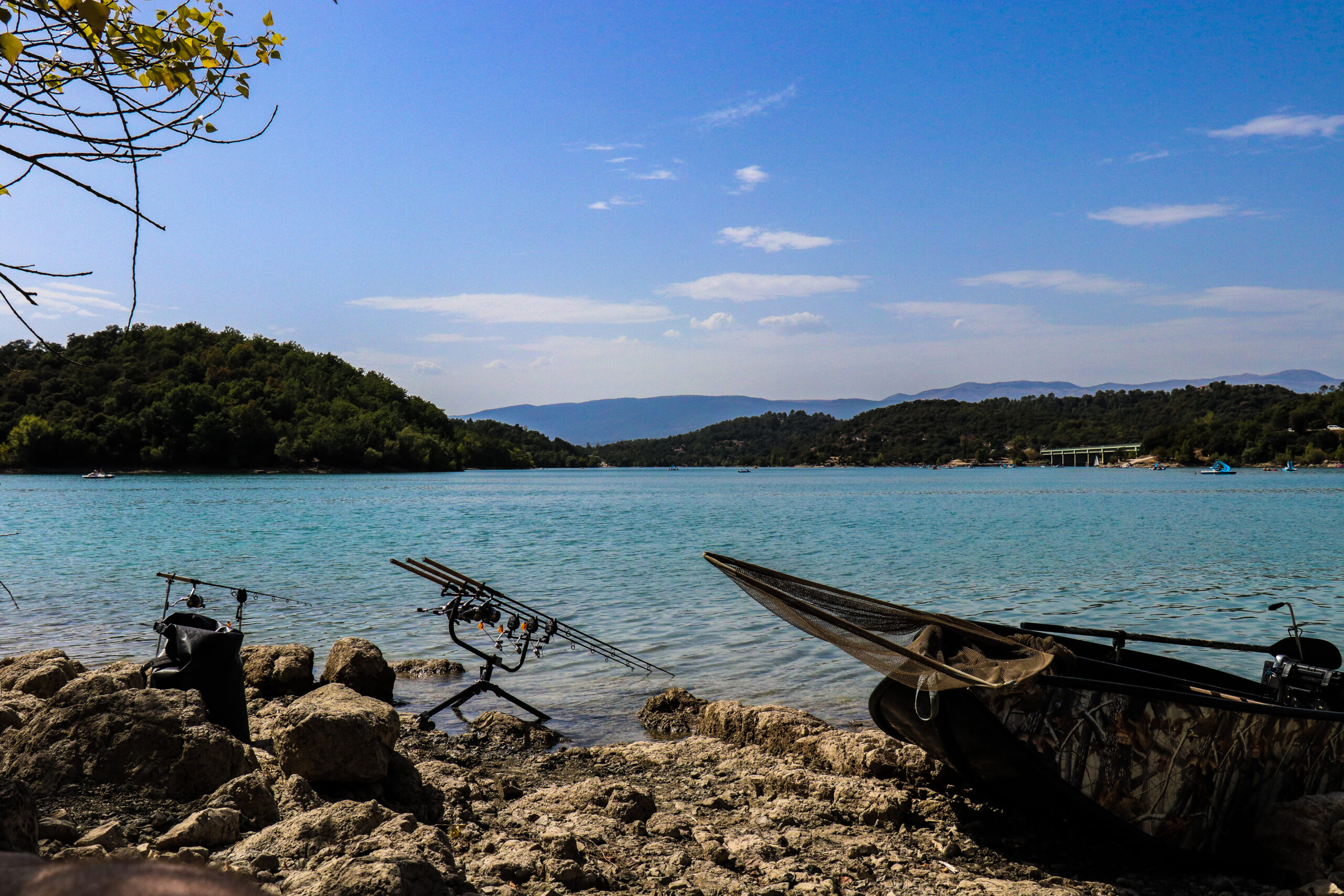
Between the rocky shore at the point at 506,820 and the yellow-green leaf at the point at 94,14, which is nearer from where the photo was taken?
the yellow-green leaf at the point at 94,14

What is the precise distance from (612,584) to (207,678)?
40.9 ft

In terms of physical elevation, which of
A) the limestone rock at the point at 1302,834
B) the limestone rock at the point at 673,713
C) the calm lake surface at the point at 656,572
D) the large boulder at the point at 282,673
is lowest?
the calm lake surface at the point at 656,572

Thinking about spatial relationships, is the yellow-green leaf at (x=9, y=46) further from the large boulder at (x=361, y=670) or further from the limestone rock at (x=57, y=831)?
the large boulder at (x=361, y=670)

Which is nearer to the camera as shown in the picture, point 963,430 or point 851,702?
point 851,702

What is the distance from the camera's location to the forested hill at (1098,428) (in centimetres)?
11769

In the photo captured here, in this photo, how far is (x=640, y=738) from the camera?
766 cm

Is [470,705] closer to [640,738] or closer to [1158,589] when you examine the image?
[640,738]

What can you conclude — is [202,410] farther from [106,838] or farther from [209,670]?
[106,838]

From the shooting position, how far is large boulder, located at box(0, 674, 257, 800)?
14.6ft

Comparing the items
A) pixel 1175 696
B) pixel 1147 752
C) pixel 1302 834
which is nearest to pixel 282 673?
pixel 1147 752

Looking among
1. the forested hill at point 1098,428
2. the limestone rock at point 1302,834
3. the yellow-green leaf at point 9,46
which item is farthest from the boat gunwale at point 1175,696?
the forested hill at point 1098,428

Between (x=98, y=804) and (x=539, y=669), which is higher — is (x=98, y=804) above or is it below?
above

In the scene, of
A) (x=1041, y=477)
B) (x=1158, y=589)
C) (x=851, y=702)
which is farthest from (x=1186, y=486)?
(x=851, y=702)

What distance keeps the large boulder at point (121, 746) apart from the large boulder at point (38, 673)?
2.12 m
